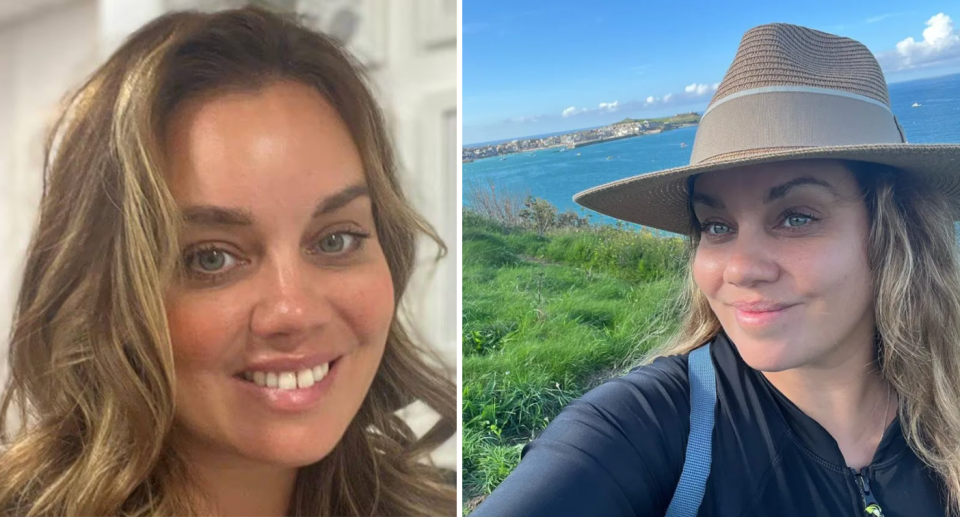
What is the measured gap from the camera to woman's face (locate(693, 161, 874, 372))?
1306 millimetres

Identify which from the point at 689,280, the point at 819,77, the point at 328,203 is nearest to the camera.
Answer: the point at 328,203

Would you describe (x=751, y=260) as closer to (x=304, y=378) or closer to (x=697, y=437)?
(x=697, y=437)

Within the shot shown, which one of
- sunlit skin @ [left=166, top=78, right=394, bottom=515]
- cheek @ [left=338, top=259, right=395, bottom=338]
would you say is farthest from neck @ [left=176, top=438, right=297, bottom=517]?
cheek @ [left=338, top=259, right=395, bottom=338]

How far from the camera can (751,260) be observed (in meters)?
1.35

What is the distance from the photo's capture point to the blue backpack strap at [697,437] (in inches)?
52.4

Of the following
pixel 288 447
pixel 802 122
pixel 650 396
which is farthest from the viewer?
pixel 650 396

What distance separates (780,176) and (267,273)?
3.26ft

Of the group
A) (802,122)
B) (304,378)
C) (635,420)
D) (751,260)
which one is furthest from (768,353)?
(304,378)

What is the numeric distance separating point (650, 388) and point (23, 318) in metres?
1.17

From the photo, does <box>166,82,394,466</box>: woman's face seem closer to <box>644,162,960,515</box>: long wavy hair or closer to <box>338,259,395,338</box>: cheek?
<box>338,259,395,338</box>: cheek

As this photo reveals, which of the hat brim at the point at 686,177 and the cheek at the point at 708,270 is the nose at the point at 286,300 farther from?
the cheek at the point at 708,270

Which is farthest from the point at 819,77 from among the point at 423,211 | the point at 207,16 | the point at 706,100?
the point at 207,16

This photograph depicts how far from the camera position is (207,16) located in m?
1.13

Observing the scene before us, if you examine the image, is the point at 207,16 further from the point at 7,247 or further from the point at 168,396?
the point at 168,396
